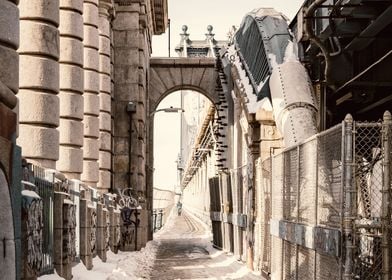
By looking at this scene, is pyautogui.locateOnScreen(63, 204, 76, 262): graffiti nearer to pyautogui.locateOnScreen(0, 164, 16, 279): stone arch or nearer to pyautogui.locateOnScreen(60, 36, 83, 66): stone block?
pyautogui.locateOnScreen(60, 36, 83, 66): stone block

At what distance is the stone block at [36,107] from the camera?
58.1 ft

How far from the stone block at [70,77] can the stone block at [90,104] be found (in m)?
4.68

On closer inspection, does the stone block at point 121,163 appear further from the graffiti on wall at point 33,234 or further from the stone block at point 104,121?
the graffiti on wall at point 33,234

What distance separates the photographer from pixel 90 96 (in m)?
28.1

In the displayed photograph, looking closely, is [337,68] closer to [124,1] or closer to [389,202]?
[389,202]

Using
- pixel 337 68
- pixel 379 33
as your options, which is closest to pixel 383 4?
pixel 379 33

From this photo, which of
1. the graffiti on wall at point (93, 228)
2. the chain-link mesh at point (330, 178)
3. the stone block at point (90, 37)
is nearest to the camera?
the chain-link mesh at point (330, 178)

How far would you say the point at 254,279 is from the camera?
2323 centimetres

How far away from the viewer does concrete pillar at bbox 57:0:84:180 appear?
22.7 m

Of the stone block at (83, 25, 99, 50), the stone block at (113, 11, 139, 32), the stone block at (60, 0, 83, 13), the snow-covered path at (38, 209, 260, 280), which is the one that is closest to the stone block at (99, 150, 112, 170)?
the snow-covered path at (38, 209, 260, 280)

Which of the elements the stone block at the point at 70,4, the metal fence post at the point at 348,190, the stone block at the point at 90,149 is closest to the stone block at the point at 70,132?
the stone block at the point at 70,4

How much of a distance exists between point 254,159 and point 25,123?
11078mm

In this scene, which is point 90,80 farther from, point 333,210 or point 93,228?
point 333,210

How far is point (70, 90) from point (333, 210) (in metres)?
11.9
